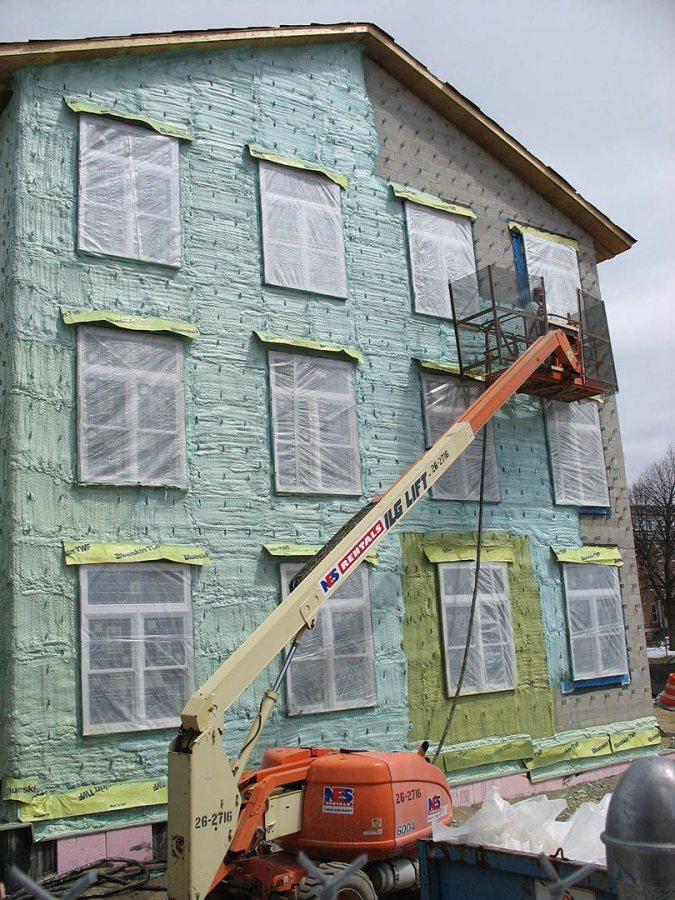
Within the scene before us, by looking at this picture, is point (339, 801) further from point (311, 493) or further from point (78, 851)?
point (311, 493)

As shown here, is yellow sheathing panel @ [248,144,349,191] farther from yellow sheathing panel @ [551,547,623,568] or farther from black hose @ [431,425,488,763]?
yellow sheathing panel @ [551,547,623,568]

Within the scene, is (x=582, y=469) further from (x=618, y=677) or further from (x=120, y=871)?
(x=120, y=871)

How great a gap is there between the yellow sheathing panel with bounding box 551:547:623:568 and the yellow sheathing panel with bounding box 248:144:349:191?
7.14m

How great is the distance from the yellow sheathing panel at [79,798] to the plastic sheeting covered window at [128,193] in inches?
264

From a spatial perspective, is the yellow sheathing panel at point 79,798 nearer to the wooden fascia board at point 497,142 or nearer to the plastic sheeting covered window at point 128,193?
the plastic sheeting covered window at point 128,193

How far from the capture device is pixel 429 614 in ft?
43.2

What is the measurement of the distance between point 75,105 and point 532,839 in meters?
10.6

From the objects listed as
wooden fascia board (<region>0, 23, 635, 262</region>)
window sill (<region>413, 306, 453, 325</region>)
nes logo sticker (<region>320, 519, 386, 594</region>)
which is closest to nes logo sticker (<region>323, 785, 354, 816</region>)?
nes logo sticker (<region>320, 519, 386, 594</region>)

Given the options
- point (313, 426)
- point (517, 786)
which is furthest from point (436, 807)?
point (313, 426)

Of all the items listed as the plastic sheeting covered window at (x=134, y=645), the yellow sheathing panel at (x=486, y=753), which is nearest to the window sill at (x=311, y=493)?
the plastic sheeting covered window at (x=134, y=645)

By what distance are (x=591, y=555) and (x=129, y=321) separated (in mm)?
9029

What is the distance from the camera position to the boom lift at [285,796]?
643cm

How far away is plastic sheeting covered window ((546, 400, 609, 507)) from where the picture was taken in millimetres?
15516

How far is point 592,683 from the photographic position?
49.1 feet
